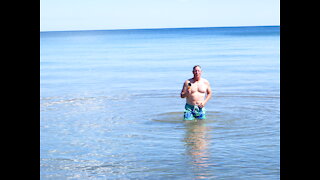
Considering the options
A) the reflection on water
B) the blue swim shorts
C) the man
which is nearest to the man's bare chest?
the man

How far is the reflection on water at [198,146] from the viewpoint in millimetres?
7426

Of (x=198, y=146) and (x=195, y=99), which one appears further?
(x=195, y=99)

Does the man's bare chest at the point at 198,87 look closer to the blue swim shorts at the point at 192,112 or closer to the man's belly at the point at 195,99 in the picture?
the man's belly at the point at 195,99

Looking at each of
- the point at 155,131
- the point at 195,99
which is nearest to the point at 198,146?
the point at 155,131

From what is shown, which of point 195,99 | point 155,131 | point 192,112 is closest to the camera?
point 155,131

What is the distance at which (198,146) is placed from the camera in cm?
900

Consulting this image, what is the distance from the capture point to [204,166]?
760cm

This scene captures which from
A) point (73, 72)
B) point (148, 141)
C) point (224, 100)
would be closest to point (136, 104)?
point (224, 100)

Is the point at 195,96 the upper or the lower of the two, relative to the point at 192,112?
upper

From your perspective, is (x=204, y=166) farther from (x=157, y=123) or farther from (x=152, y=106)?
(x=152, y=106)

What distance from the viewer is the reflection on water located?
24.4 ft

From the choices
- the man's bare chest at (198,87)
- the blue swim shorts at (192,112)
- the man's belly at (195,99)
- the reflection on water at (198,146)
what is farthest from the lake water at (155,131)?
the man's bare chest at (198,87)

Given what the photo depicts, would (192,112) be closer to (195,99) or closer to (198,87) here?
(195,99)
